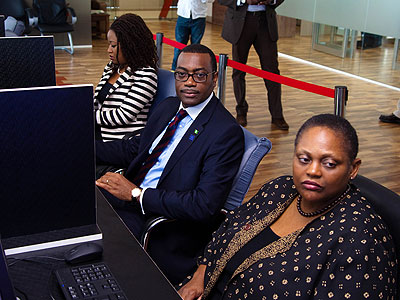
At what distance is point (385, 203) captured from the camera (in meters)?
1.64

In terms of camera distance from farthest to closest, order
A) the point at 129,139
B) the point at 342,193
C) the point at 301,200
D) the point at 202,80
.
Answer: the point at 129,139 → the point at 202,80 → the point at 301,200 → the point at 342,193

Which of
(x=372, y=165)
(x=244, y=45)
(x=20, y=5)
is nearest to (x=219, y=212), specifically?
(x=372, y=165)

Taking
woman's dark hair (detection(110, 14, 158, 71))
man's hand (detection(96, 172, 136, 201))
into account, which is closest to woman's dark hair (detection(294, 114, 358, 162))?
man's hand (detection(96, 172, 136, 201))

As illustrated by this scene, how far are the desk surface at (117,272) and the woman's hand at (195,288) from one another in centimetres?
35

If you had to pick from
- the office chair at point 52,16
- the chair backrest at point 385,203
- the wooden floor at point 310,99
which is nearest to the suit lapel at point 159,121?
the chair backrest at point 385,203

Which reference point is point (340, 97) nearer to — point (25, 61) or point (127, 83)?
point (127, 83)

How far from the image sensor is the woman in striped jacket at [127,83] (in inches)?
122

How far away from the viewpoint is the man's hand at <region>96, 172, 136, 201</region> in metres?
2.35

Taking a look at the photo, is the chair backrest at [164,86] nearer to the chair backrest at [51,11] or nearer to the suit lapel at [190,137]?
the suit lapel at [190,137]

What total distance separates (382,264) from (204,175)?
89 cm

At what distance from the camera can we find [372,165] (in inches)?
179

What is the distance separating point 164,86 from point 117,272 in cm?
171

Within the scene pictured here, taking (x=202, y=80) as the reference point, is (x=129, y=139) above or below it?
below

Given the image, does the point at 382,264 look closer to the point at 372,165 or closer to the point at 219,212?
the point at 219,212
